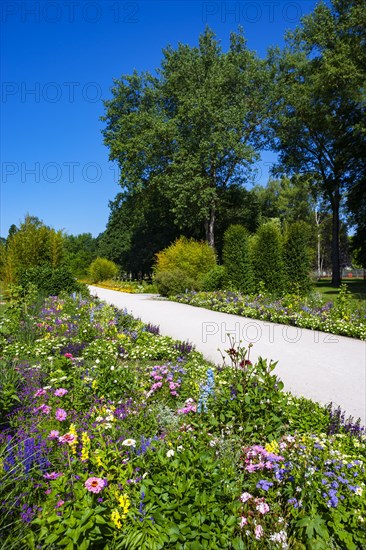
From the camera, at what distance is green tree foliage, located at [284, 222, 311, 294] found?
15078 millimetres

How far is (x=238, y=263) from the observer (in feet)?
52.9

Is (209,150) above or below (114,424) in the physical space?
above

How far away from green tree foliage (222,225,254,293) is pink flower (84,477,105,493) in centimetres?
1400

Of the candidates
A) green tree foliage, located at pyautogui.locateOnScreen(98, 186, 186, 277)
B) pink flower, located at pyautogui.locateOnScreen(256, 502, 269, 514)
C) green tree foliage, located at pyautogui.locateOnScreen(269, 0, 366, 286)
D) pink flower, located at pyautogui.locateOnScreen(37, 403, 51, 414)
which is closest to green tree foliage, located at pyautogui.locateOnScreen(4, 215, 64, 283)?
green tree foliage, located at pyautogui.locateOnScreen(98, 186, 186, 277)

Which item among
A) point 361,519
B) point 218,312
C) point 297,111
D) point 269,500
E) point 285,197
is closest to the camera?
point 361,519

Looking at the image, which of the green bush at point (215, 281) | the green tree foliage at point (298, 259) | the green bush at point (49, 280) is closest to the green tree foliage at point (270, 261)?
the green tree foliage at point (298, 259)

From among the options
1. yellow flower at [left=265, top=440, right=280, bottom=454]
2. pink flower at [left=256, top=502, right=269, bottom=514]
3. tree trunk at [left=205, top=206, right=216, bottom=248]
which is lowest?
pink flower at [left=256, top=502, right=269, bottom=514]

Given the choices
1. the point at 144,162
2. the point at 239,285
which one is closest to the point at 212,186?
the point at 144,162

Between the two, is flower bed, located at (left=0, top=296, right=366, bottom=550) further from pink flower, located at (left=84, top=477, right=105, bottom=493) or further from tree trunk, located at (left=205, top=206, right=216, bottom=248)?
tree trunk, located at (left=205, top=206, right=216, bottom=248)

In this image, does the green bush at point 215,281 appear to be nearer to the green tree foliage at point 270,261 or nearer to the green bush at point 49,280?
the green tree foliage at point 270,261

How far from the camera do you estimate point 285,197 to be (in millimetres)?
46688

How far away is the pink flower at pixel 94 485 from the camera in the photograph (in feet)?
6.06

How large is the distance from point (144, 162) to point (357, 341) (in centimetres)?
2054

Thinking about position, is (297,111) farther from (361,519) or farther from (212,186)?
(361,519)
